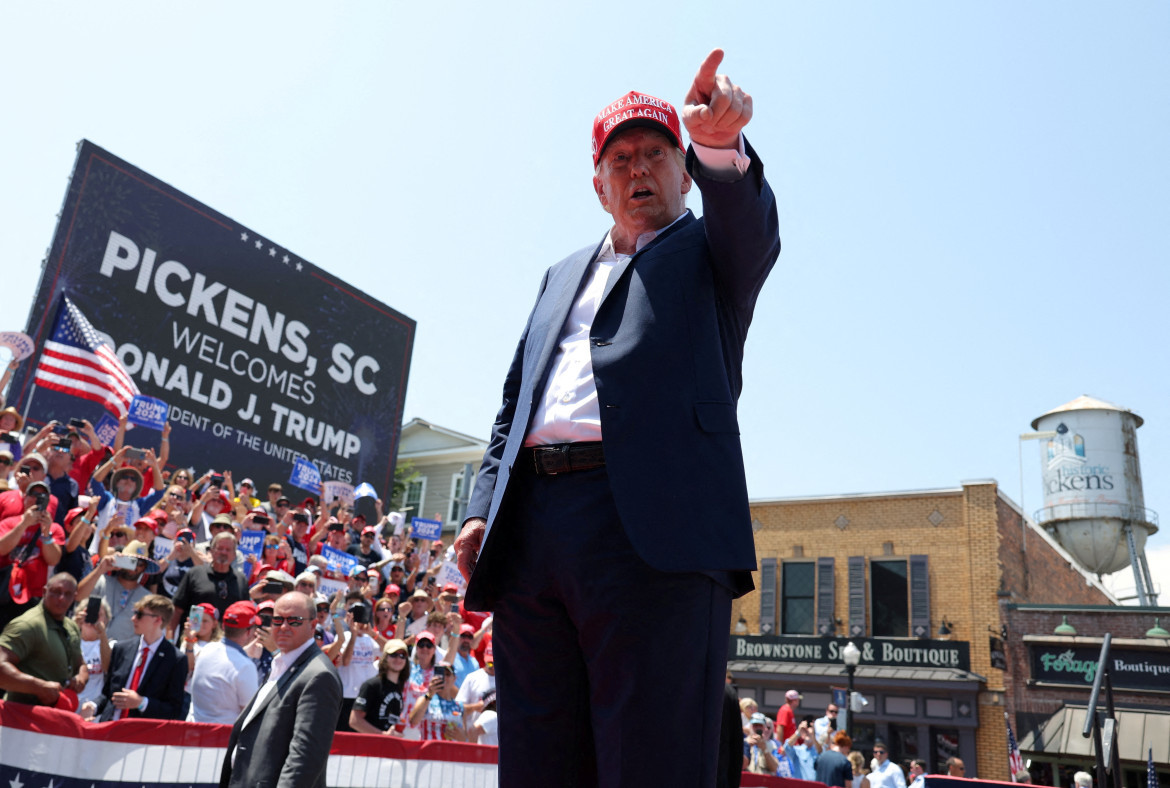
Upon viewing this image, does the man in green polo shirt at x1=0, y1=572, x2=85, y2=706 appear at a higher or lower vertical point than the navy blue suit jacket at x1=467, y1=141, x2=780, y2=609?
lower

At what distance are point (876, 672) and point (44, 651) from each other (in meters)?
20.8

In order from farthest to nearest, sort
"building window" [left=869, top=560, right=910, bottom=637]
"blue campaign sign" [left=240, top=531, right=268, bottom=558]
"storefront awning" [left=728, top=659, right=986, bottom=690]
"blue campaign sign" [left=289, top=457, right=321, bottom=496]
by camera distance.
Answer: "building window" [left=869, top=560, right=910, bottom=637], "storefront awning" [left=728, top=659, right=986, bottom=690], "blue campaign sign" [left=289, top=457, right=321, bottom=496], "blue campaign sign" [left=240, top=531, right=268, bottom=558]

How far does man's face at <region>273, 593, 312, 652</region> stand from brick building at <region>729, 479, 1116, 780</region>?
1948 centimetres

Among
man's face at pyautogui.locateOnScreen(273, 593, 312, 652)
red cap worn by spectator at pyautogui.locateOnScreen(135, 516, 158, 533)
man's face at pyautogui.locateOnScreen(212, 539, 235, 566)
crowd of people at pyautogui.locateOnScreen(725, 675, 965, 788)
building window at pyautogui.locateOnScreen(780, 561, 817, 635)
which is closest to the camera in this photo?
man's face at pyautogui.locateOnScreen(273, 593, 312, 652)

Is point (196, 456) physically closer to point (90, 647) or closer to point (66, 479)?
point (66, 479)

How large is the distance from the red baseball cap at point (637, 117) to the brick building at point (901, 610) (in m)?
22.0

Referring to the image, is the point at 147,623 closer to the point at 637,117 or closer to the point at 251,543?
the point at 251,543

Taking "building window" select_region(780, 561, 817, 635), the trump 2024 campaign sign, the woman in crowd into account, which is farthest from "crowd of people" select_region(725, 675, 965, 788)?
the trump 2024 campaign sign

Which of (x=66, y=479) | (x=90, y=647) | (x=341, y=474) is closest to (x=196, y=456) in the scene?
(x=341, y=474)

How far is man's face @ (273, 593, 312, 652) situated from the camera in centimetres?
472

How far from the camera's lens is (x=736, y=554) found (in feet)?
5.77

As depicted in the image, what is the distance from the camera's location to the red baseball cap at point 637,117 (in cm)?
209

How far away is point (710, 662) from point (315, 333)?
22.7 metres

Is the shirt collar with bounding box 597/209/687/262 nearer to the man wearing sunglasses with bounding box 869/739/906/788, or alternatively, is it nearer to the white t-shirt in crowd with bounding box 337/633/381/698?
the white t-shirt in crowd with bounding box 337/633/381/698
